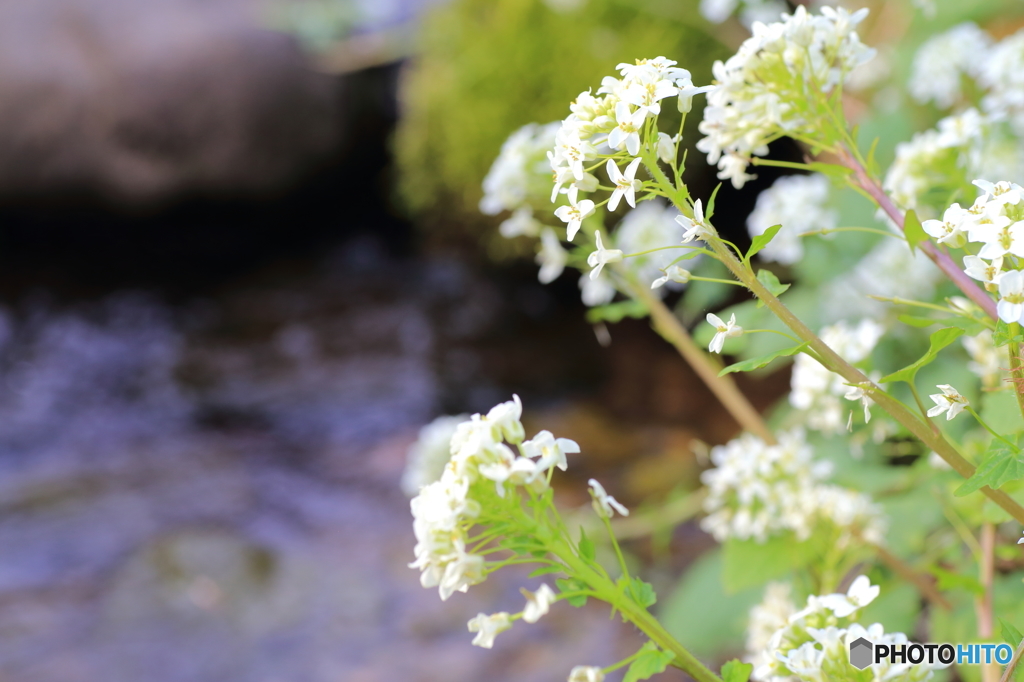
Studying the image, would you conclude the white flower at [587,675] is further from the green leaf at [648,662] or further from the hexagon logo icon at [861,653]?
the hexagon logo icon at [861,653]

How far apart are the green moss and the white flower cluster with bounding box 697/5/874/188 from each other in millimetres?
1696

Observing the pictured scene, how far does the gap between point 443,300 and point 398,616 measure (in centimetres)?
207

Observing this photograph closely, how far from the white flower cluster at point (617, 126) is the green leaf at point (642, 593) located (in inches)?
10.5

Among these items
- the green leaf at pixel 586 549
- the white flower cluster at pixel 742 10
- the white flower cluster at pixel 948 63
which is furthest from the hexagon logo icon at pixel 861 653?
the white flower cluster at pixel 948 63

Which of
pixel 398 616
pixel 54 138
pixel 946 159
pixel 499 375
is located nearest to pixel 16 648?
pixel 398 616

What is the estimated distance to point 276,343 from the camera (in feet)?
12.2

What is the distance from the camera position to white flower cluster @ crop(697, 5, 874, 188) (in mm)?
Result: 699

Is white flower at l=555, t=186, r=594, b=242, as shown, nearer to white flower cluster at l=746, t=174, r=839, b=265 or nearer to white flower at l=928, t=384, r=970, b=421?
white flower at l=928, t=384, r=970, b=421

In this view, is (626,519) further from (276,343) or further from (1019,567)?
(276,343)

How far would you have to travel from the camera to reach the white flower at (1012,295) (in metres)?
0.49

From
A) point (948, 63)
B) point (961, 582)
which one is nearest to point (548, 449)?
point (961, 582)

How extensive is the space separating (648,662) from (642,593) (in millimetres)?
56

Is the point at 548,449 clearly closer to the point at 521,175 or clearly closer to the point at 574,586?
the point at 574,586

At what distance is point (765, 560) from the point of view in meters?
1.01
